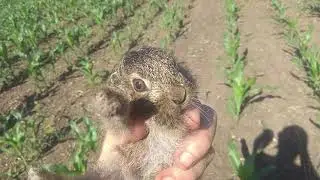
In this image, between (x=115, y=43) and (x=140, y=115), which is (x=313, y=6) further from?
(x=140, y=115)

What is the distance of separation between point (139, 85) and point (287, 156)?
4226mm

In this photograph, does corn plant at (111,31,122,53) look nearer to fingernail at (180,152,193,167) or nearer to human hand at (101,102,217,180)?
human hand at (101,102,217,180)

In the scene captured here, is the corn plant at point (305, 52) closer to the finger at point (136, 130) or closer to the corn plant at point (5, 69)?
the corn plant at point (5, 69)

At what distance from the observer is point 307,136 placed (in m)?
5.48

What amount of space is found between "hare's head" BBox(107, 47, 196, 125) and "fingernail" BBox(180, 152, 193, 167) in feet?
0.94

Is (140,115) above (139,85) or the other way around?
the other way around

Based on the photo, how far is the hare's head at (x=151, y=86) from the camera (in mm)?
1362

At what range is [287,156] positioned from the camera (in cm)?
527

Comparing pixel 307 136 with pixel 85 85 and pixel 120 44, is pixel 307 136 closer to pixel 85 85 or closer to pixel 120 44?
pixel 85 85

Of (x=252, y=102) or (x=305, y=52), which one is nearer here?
(x=252, y=102)

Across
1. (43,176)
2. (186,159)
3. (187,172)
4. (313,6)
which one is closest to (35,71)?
(313,6)

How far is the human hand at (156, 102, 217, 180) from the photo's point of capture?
162 cm

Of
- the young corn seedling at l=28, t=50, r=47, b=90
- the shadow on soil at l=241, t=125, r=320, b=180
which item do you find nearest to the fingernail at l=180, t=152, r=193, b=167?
the shadow on soil at l=241, t=125, r=320, b=180

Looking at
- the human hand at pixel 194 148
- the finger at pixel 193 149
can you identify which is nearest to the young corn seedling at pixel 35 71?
the human hand at pixel 194 148
